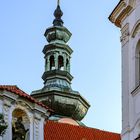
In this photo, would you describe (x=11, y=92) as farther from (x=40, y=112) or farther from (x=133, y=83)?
(x=133, y=83)

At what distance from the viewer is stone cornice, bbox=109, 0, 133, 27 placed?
75.5 feet

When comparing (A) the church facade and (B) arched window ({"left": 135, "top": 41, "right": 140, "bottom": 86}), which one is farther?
(A) the church facade

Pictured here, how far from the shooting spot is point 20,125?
28.3m

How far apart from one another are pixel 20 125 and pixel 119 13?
6953 millimetres

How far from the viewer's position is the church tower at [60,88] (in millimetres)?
40438

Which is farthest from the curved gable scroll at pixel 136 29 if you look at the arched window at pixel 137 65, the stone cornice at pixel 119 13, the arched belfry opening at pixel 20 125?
the arched belfry opening at pixel 20 125

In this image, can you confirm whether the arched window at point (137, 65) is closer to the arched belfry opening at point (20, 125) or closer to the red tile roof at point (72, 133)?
the arched belfry opening at point (20, 125)

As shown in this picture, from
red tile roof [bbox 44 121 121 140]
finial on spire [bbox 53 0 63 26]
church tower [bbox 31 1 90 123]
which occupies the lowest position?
red tile roof [bbox 44 121 121 140]

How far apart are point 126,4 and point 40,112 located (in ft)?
25.5

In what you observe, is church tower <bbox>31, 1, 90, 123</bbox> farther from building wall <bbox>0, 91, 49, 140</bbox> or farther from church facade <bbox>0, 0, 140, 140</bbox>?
building wall <bbox>0, 91, 49, 140</bbox>

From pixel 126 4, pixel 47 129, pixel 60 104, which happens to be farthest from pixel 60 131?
pixel 126 4

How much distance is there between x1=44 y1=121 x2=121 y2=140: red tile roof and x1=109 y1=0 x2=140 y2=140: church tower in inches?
373

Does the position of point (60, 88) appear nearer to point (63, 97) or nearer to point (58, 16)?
point (63, 97)

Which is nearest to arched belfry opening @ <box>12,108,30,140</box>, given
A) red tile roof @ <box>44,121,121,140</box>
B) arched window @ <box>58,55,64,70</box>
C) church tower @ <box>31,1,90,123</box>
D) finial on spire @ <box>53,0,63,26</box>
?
red tile roof @ <box>44,121,121,140</box>
